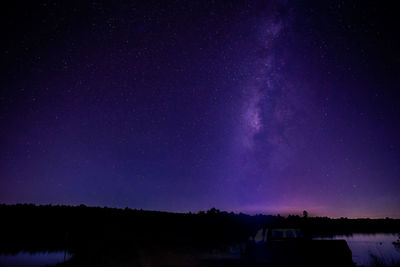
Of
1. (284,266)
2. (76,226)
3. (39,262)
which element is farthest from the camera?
(76,226)

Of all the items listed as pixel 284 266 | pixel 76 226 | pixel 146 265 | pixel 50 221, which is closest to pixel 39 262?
pixel 146 265

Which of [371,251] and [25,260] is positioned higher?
[25,260]

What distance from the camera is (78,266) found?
755 inches

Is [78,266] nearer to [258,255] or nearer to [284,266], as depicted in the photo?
[258,255]

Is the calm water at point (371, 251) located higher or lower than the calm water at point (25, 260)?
lower

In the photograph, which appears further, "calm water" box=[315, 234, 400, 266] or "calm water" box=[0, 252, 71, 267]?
"calm water" box=[315, 234, 400, 266]

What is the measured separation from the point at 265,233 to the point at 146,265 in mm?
8184

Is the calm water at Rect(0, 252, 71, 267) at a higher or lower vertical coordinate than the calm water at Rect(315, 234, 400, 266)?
higher

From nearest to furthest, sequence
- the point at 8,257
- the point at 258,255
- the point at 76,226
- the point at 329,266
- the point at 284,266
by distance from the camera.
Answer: the point at 329,266 < the point at 284,266 < the point at 258,255 < the point at 8,257 < the point at 76,226

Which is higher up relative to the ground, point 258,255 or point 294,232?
point 294,232

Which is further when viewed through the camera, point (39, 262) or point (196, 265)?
point (39, 262)

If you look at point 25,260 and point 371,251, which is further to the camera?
point 371,251

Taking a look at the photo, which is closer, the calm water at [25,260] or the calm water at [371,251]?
the calm water at [25,260]

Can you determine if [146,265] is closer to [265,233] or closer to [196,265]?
[196,265]
